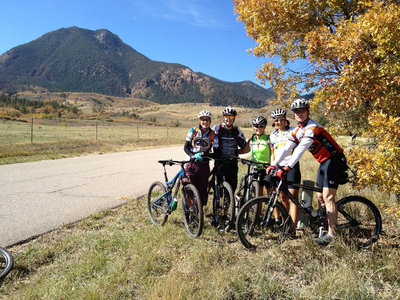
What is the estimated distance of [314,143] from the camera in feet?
13.0

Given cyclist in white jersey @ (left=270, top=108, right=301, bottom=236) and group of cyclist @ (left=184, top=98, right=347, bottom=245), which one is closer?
group of cyclist @ (left=184, top=98, right=347, bottom=245)

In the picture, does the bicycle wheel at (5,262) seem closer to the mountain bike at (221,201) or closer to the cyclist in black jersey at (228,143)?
the mountain bike at (221,201)

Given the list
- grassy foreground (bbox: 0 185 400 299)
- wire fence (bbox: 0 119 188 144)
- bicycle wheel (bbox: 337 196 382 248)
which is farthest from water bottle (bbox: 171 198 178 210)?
wire fence (bbox: 0 119 188 144)

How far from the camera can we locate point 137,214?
6.10 m

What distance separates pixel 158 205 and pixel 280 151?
2.58 metres

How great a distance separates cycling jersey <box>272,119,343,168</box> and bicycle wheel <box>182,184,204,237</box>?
1.55 meters

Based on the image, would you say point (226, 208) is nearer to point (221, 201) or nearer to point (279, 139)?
point (221, 201)

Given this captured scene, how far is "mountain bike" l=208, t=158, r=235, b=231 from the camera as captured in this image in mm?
4730

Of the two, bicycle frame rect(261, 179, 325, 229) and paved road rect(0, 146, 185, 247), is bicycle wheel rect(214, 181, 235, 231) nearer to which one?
bicycle frame rect(261, 179, 325, 229)

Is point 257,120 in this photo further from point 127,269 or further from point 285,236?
point 127,269

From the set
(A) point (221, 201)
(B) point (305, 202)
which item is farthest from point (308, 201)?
(A) point (221, 201)

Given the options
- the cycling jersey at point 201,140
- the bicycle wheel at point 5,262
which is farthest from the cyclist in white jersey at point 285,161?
the bicycle wheel at point 5,262

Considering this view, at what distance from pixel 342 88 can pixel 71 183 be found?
26.6 feet

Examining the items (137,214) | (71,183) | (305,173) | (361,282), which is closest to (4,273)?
(137,214)
